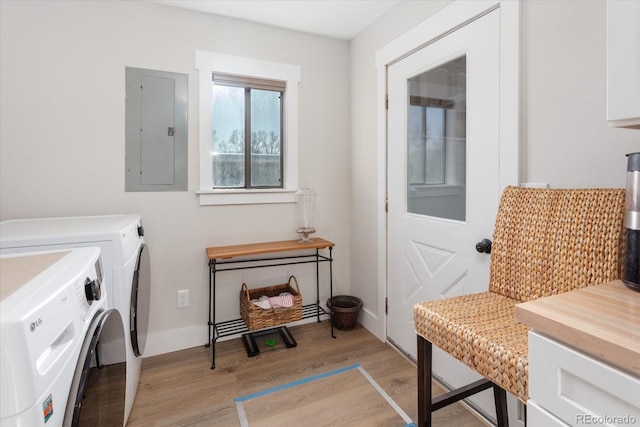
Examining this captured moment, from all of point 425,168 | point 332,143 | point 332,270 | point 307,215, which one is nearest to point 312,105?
point 332,143

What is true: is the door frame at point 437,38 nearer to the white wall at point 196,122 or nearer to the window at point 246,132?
the white wall at point 196,122

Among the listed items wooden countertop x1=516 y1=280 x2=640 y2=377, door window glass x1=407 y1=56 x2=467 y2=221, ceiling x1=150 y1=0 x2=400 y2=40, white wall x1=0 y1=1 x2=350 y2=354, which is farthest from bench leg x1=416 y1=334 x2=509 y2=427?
ceiling x1=150 y1=0 x2=400 y2=40

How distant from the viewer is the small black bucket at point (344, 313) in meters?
2.62

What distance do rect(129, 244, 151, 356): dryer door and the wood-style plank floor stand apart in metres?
0.32

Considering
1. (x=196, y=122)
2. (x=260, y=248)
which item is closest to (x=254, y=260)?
(x=260, y=248)

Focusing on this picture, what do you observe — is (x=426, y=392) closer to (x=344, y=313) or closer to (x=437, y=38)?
(x=344, y=313)

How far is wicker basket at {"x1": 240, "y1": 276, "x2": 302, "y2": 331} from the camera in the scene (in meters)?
2.26

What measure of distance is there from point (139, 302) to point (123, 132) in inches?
44.6

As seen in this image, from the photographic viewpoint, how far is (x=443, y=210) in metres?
1.93

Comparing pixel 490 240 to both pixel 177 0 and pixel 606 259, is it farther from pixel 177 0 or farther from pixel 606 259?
pixel 177 0

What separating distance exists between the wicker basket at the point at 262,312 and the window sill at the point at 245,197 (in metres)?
0.63

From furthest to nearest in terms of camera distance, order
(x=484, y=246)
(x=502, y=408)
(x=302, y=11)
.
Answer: (x=302, y=11)
(x=484, y=246)
(x=502, y=408)

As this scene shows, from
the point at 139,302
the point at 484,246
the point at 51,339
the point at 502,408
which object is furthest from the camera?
the point at 139,302

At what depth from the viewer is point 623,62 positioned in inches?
33.0
